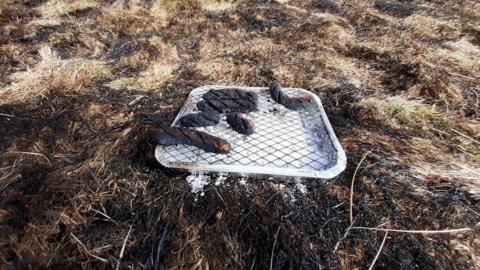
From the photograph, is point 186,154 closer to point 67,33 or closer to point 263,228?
point 263,228

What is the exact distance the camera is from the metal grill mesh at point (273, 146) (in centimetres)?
209

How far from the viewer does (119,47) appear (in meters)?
4.25

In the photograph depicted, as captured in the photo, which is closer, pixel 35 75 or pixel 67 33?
pixel 35 75

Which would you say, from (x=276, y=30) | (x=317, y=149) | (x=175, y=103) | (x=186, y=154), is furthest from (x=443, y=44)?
(x=186, y=154)

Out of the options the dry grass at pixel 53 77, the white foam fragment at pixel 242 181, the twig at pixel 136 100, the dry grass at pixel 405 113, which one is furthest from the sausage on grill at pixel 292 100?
the dry grass at pixel 53 77

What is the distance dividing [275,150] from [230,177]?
1.27ft

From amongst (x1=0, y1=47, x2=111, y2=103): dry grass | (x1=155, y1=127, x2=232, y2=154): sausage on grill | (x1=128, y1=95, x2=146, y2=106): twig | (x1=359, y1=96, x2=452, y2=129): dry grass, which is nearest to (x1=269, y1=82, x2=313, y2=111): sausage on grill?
(x1=359, y1=96, x2=452, y2=129): dry grass

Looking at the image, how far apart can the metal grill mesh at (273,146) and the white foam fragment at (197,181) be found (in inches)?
2.7

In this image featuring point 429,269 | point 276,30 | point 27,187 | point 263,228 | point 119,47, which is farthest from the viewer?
point 276,30

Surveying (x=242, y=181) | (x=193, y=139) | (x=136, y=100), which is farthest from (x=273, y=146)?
(x=136, y=100)

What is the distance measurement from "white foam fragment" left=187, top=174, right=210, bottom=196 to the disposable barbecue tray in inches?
1.7

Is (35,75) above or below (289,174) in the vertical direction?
below

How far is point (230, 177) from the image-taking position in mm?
2016

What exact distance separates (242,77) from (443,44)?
2.78 m
